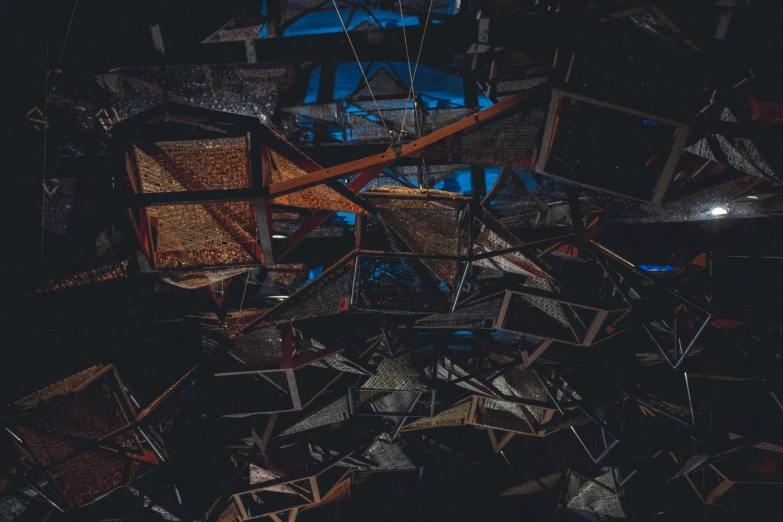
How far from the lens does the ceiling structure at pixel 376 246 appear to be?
2.94 meters

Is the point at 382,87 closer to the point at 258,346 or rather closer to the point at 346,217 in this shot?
the point at 346,217

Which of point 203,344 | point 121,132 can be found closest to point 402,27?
point 121,132

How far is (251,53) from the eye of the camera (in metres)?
4.57

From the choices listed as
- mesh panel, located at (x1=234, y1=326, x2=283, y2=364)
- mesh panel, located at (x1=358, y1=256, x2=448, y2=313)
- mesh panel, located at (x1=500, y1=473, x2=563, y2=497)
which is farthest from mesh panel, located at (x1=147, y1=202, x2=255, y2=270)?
mesh panel, located at (x1=500, y1=473, x2=563, y2=497)

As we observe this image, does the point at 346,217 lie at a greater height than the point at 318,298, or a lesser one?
greater

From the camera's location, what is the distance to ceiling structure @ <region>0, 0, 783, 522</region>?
2.94 meters

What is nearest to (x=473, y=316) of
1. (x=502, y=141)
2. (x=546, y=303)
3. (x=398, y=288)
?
(x=546, y=303)

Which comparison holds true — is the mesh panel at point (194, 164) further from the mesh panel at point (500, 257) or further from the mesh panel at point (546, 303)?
the mesh panel at point (546, 303)

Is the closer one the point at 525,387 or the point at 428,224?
the point at 428,224

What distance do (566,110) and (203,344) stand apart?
4739 mm

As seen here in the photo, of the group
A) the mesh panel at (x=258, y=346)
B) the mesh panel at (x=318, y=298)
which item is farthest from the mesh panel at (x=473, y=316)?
the mesh panel at (x=258, y=346)

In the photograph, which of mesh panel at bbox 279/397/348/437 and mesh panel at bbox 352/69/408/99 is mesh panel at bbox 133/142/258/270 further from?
mesh panel at bbox 279/397/348/437

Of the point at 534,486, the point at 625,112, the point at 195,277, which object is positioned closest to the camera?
the point at 625,112

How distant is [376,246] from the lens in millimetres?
4172
